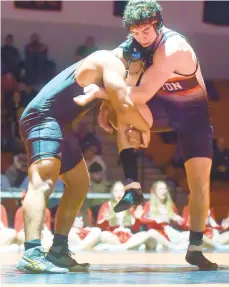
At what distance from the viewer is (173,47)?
365cm

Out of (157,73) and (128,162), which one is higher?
(157,73)

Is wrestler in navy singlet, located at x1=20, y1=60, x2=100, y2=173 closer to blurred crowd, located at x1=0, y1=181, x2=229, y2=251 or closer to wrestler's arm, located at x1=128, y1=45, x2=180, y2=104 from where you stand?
wrestler's arm, located at x1=128, y1=45, x2=180, y2=104

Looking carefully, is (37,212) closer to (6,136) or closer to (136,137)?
(136,137)

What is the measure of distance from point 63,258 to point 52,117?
0.67 m

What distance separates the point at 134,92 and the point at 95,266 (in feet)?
3.15

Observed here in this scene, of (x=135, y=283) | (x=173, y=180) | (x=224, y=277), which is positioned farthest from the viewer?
(x=173, y=180)

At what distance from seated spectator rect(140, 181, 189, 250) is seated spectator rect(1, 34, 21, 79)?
3523 millimetres

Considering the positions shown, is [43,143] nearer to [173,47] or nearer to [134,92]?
[134,92]

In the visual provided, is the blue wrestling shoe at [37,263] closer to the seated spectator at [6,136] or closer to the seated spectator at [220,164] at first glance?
the seated spectator at [6,136]

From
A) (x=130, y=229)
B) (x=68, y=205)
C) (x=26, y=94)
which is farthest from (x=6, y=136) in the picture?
(x=68, y=205)

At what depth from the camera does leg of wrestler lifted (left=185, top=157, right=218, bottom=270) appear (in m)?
3.93

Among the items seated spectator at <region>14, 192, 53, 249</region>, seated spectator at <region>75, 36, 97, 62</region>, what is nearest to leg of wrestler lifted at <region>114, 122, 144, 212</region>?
seated spectator at <region>14, 192, 53, 249</region>

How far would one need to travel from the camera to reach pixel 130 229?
6520 millimetres

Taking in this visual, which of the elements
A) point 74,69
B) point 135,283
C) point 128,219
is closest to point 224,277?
point 135,283
